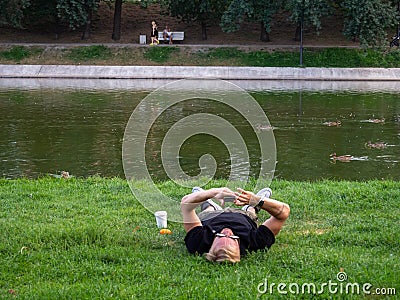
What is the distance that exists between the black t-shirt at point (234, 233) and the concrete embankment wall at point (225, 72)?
2565cm

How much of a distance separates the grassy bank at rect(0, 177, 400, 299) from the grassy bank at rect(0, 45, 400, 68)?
2635cm

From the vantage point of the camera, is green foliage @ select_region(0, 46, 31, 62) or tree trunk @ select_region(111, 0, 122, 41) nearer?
green foliage @ select_region(0, 46, 31, 62)

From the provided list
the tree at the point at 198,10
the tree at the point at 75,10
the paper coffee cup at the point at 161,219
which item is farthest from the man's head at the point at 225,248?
the tree at the point at 198,10

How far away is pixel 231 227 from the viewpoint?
18.9ft

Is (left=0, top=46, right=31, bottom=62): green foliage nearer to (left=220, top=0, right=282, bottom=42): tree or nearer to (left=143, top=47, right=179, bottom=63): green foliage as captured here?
(left=143, top=47, right=179, bottom=63): green foliage

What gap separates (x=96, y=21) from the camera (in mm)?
43719

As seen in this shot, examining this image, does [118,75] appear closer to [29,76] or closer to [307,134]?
[29,76]

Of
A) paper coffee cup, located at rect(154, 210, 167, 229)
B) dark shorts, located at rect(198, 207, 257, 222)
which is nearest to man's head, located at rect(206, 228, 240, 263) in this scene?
dark shorts, located at rect(198, 207, 257, 222)

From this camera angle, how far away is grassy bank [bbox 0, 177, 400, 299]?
4.94 meters

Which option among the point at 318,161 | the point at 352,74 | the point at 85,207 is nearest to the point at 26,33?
the point at 352,74

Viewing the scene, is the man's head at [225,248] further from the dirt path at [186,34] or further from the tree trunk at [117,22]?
the tree trunk at [117,22]

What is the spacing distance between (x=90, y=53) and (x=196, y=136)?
20750 mm

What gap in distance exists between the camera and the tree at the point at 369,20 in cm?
3394

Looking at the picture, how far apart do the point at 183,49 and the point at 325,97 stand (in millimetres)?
13488
